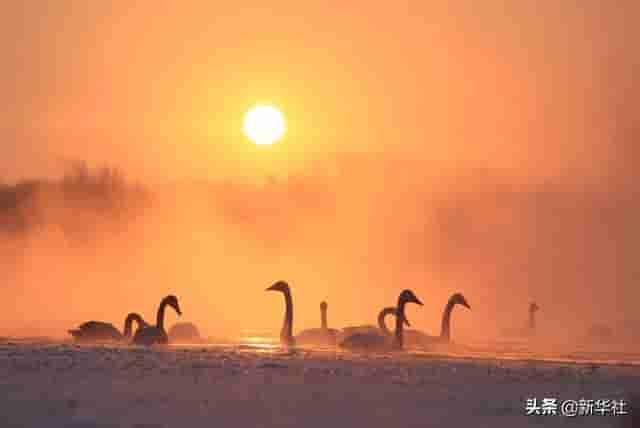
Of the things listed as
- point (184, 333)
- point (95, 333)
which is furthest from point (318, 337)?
point (95, 333)

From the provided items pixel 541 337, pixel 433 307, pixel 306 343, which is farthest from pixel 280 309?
pixel 306 343

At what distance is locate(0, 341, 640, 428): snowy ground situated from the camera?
19344 mm

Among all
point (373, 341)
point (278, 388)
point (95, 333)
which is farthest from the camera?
point (95, 333)

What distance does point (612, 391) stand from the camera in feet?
76.7

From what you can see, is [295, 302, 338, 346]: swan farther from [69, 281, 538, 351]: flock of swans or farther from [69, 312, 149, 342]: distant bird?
[69, 312, 149, 342]: distant bird

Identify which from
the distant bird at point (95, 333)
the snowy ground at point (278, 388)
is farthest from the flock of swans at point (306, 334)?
the snowy ground at point (278, 388)

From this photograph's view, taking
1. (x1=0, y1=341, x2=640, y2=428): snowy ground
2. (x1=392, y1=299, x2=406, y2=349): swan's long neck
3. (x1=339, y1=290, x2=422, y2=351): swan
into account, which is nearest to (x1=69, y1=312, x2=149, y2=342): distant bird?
(x1=0, y1=341, x2=640, y2=428): snowy ground

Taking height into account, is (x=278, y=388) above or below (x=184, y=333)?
below

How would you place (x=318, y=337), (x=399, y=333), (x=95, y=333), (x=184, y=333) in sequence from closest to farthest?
(x=95, y=333) → (x=399, y=333) → (x=318, y=337) → (x=184, y=333)

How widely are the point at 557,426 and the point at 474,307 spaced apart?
43773 millimetres

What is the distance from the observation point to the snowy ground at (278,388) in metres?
19.3

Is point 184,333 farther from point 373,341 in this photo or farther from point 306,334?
point 373,341

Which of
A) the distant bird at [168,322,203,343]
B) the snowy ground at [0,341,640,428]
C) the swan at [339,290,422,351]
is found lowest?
the snowy ground at [0,341,640,428]

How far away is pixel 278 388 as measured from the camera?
866 inches
